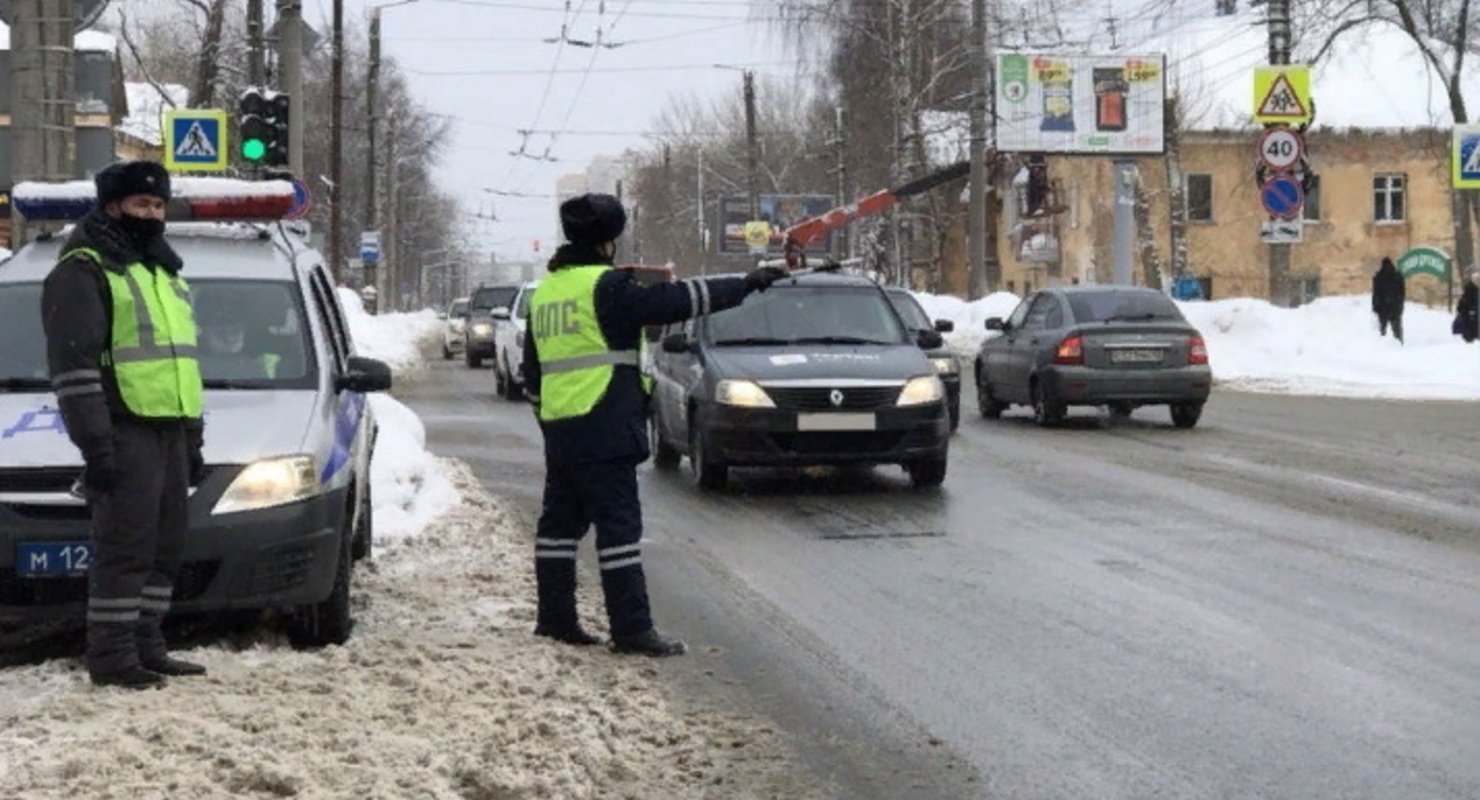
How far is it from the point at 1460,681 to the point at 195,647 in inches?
181

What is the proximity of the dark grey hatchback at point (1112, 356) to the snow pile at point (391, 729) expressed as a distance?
1260 cm

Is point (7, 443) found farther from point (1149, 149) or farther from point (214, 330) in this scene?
point (1149, 149)

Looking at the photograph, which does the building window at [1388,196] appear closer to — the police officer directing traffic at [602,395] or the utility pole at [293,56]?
the utility pole at [293,56]

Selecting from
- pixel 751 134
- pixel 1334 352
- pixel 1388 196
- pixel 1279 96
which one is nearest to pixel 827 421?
pixel 1279 96

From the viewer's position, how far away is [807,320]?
14984 millimetres

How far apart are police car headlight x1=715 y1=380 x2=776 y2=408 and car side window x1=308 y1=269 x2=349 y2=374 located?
414 centimetres

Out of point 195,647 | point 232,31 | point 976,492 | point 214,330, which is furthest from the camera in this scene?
point 232,31

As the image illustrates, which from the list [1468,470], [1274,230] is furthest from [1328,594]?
[1274,230]

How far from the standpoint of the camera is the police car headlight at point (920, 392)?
45.3ft

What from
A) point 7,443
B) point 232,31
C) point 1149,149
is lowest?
point 7,443

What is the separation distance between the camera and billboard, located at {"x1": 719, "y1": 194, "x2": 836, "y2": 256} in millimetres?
86000

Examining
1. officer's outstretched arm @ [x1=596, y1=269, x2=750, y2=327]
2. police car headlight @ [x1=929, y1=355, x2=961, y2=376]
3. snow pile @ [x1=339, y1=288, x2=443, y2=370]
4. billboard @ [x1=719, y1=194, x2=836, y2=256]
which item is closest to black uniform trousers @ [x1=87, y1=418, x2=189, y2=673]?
officer's outstretched arm @ [x1=596, y1=269, x2=750, y2=327]

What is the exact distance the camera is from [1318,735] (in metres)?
6.48

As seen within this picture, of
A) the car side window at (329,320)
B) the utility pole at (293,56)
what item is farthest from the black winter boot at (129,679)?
the utility pole at (293,56)
